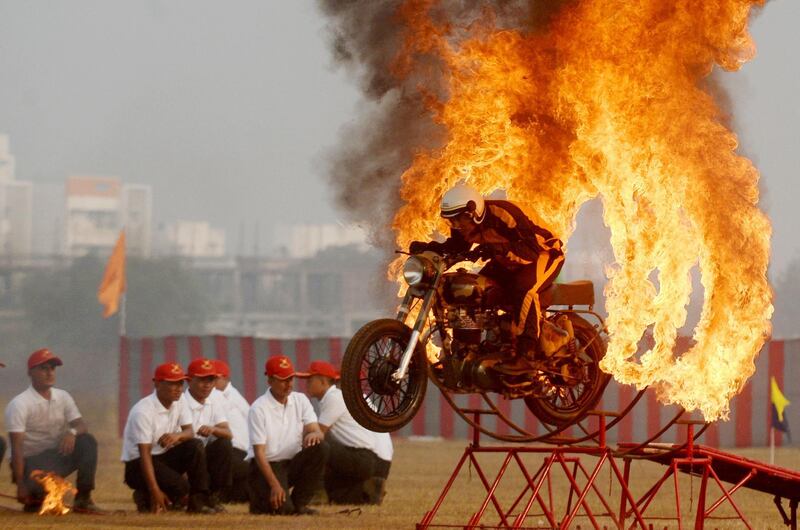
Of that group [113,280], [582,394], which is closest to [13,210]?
[113,280]

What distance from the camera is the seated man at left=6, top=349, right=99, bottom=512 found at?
17.9 m

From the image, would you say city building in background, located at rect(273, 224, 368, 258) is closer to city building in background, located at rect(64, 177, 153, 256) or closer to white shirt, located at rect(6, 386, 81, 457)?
city building in background, located at rect(64, 177, 153, 256)

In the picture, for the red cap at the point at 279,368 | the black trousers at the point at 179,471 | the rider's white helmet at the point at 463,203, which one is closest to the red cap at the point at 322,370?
the red cap at the point at 279,368

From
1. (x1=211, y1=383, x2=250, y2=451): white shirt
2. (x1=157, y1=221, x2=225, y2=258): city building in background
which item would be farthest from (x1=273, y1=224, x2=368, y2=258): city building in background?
(x1=211, y1=383, x2=250, y2=451): white shirt

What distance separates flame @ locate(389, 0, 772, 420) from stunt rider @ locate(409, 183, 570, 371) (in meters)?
0.60

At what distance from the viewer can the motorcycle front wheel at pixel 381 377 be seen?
1330cm

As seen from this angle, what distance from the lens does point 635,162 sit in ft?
50.2

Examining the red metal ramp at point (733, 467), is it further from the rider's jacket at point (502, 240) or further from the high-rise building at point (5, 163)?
the high-rise building at point (5, 163)

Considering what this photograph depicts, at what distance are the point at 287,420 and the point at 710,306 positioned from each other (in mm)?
5740

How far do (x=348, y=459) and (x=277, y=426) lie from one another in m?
1.26

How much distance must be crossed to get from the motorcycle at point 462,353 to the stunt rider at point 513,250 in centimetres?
10

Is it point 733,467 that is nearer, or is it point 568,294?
point 568,294

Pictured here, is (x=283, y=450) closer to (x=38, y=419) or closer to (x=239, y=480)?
(x=239, y=480)

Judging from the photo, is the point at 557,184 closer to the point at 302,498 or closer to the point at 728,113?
the point at 728,113
